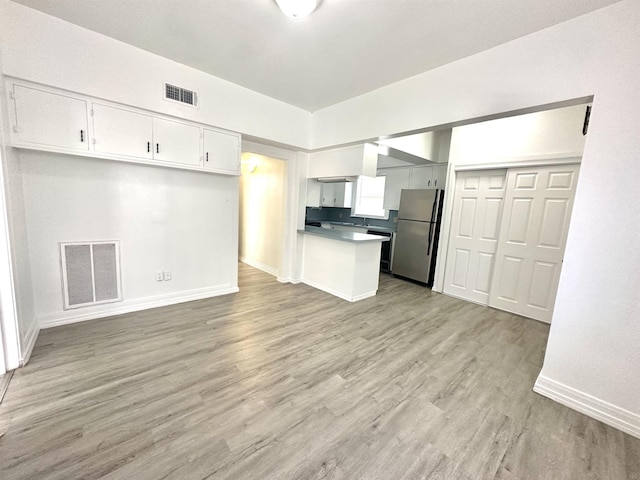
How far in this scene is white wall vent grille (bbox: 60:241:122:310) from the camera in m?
2.59

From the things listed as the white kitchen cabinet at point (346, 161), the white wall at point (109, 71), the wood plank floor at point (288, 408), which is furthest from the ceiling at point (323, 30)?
the wood plank floor at point (288, 408)

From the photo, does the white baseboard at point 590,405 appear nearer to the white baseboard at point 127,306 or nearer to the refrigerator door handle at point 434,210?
the refrigerator door handle at point 434,210

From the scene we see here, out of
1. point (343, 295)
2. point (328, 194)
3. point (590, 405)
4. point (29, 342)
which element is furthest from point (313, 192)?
point (590, 405)

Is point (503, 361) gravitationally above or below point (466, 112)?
below

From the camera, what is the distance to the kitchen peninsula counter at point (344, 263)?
12.0 ft

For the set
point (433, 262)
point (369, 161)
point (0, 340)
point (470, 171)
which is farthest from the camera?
point (433, 262)

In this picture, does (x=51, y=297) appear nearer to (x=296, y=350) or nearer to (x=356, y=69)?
(x=296, y=350)

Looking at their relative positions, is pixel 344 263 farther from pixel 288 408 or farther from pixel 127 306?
pixel 127 306

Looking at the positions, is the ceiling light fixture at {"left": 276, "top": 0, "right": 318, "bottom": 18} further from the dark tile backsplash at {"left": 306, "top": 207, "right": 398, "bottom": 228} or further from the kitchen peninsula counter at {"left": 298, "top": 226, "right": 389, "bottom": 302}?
the dark tile backsplash at {"left": 306, "top": 207, "right": 398, "bottom": 228}

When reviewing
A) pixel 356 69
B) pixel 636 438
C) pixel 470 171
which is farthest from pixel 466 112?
pixel 636 438

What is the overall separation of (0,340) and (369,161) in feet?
13.0

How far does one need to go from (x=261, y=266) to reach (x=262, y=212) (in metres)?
1.10

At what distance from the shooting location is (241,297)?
3656 mm

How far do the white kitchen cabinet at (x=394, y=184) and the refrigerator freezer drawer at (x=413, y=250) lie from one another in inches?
32.4
